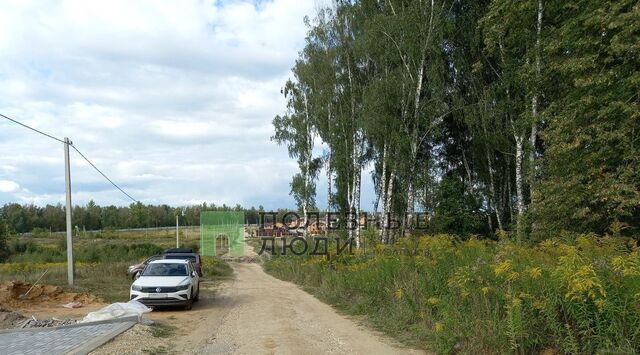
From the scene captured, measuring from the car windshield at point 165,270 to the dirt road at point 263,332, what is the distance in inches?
52.3

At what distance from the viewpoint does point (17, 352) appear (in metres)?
9.05

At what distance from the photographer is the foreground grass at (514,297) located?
6594 millimetres

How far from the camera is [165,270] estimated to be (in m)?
17.0

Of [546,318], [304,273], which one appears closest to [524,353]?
[546,318]

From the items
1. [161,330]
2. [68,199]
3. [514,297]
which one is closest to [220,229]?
[68,199]

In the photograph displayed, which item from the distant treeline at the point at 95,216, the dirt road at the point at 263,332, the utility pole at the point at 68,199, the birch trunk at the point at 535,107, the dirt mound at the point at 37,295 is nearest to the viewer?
the dirt road at the point at 263,332

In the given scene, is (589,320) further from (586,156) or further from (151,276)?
(151,276)

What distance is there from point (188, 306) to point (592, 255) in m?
12.3

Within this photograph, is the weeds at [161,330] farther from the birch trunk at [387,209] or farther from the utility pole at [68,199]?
the birch trunk at [387,209]

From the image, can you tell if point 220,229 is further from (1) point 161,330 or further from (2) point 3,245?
(1) point 161,330

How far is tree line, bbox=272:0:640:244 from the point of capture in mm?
14820

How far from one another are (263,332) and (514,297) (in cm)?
592

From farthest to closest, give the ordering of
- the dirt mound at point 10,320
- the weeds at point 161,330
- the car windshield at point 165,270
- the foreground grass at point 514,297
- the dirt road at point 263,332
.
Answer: the car windshield at point 165,270 < the dirt mound at point 10,320 < the weeds at point 161,330 < the dirt road at point 263,332 < the foreground grass at point 514,297

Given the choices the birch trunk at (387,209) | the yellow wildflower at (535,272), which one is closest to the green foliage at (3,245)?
the birch trunk at (387,209)
